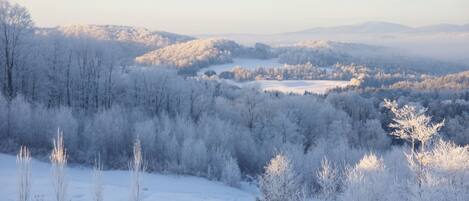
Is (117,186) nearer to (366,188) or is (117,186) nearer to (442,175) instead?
(366,188)

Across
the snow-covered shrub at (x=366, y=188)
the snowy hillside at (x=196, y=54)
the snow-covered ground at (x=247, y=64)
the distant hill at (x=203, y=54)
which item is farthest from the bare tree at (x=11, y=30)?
the snow-covered ground at (x=247, y=64)

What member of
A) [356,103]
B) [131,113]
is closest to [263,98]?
[131,113]

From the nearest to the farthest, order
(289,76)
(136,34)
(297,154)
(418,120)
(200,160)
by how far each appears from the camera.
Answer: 1. (418,120)
2. (200,160)
3. (297,154)
4. (289,76)
5. (136,34)

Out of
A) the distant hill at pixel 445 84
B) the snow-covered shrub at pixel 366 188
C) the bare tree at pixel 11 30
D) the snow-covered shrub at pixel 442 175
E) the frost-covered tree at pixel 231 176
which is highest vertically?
the bare tree at pixel 11 30

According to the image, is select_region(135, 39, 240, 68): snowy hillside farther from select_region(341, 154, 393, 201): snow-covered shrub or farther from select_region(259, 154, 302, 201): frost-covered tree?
select_region(341, 154, 393, 201): snow-covered shrub

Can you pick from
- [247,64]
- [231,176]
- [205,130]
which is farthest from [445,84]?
[231,176]

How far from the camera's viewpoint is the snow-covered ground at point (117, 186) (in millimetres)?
18438

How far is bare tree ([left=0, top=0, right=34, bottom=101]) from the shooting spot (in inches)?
1495

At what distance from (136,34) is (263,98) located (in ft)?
408

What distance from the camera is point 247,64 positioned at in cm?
14400

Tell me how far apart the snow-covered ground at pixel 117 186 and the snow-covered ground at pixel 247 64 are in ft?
303

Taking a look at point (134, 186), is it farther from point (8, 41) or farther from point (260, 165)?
point (8, 41)

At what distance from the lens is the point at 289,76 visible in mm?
128250

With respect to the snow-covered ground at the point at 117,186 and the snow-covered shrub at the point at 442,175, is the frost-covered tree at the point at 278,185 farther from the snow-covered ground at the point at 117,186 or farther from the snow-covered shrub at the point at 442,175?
the snow-covered shrub at the point at 442,175
